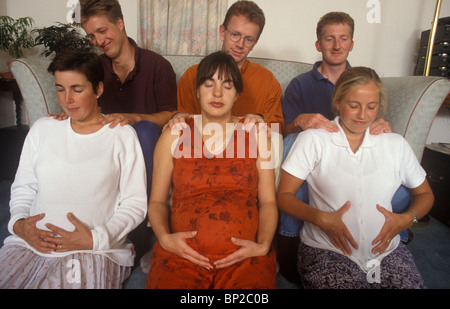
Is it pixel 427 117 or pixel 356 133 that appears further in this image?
pixel 427 117

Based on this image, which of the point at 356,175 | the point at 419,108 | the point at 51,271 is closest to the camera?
the point at 51,271

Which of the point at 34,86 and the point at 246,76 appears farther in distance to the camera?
the point at 246,76

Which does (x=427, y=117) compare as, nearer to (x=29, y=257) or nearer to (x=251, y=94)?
(x=251, y=94)

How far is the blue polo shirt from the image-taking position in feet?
6.10

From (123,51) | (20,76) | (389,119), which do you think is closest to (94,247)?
(20,76)

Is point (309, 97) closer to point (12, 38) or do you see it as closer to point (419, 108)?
point (419, 108)

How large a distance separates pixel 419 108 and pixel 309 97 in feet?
1.96

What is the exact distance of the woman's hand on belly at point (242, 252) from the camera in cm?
97

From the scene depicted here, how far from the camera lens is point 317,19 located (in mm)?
2961

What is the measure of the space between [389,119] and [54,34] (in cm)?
265

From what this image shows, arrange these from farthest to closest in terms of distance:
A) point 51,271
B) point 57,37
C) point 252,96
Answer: point 57,37 → point 252,96 → point 51,271

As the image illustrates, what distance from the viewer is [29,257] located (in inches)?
39.2

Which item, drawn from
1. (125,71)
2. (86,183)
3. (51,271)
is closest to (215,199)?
(86,183)

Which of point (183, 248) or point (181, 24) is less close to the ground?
point (181, 24)
